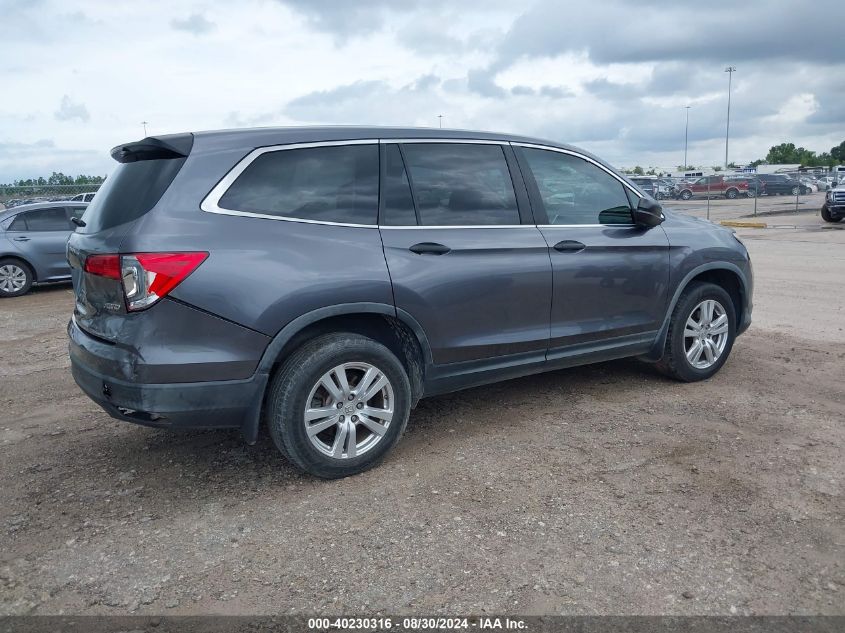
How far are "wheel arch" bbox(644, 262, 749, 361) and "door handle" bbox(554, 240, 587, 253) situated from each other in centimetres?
98

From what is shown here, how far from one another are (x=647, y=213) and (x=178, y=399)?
10.7 ft

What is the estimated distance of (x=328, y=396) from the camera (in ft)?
12.4

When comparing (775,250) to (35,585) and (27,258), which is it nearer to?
(27,258)

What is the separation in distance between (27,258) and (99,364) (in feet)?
32.8

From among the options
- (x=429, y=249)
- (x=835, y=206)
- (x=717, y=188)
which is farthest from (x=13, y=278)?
(x=717, y=188)

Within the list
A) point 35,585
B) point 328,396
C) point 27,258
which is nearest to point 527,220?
point 328,396

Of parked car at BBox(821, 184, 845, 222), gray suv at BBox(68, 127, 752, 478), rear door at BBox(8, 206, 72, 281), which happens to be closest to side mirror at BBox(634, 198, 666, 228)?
gray suv at BBox(68, 127, 752, 478)

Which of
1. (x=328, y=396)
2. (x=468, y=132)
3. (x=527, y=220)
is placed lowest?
(x=328, y=396)

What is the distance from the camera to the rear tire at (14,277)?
12.0 metres

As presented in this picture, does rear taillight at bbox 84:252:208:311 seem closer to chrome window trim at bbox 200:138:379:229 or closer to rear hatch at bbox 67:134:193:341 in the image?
rear hatch at bbox 67:134:193:341

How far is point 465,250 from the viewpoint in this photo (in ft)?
13.8

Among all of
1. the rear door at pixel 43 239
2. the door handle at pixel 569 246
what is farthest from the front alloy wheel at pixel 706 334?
the rear door at pixel 43 239

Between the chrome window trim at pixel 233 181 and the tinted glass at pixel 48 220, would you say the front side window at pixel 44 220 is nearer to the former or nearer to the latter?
the tinted glass at pixel 48 220

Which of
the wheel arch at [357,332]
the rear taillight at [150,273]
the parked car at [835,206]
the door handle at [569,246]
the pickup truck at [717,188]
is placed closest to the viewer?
the rear taillight at [150,273]
